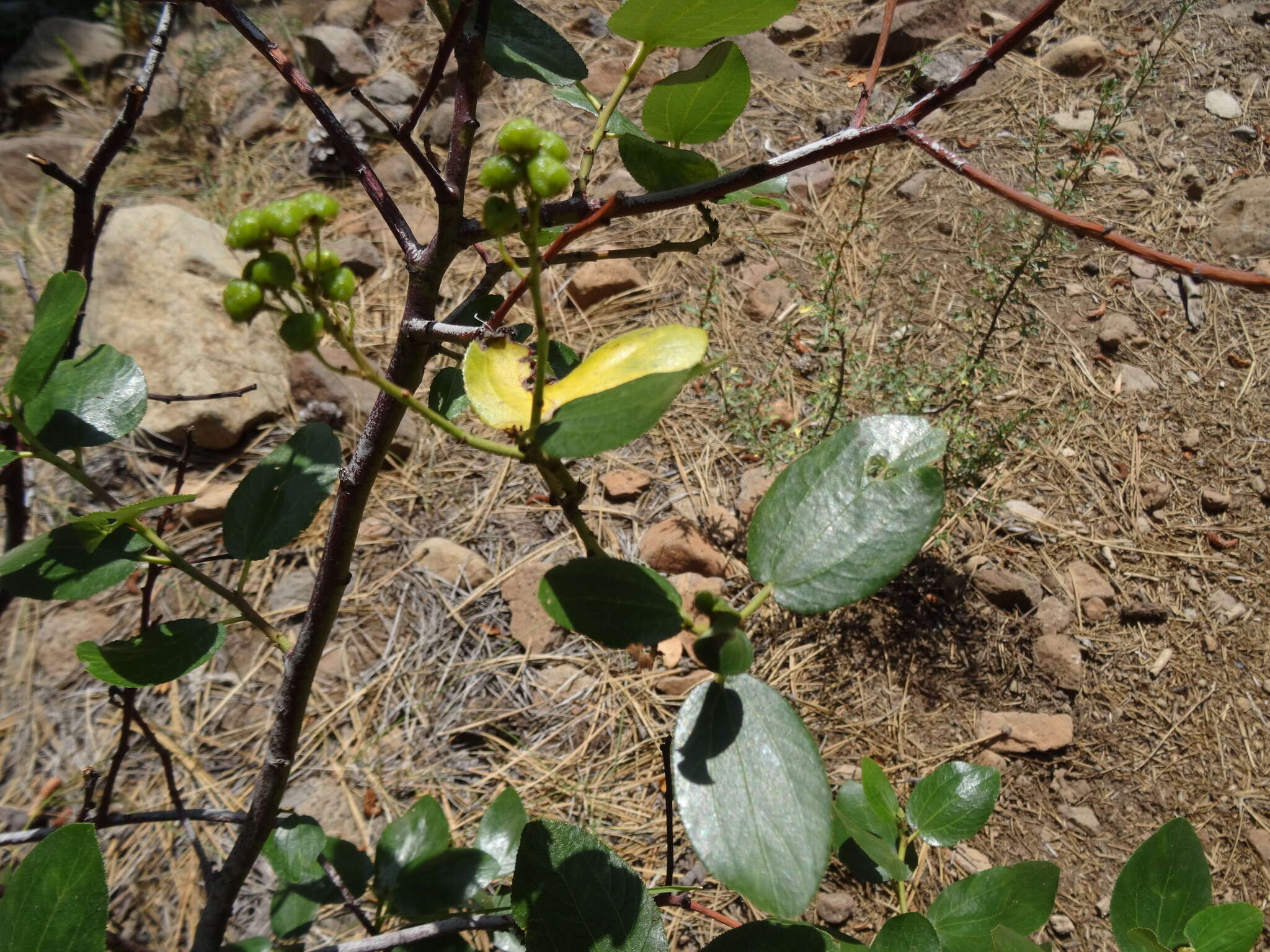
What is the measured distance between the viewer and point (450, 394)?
673 mm

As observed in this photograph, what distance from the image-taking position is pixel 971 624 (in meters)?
1.75

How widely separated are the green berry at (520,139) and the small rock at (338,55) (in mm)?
3213

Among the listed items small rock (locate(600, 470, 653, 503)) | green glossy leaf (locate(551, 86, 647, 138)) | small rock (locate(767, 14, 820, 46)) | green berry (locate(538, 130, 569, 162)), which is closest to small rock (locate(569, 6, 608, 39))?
small rock (locate(767, 14, 820, 46))

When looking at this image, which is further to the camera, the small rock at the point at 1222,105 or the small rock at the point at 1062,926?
the small rock at the point at 1222,105

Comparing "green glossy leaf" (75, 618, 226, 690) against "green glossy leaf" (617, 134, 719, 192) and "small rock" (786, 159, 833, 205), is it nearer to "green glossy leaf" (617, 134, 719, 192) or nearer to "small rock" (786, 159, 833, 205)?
"green glossy leaf" (617, 134, 719, 192)

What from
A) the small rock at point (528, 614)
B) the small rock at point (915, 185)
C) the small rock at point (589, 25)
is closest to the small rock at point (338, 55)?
the small rock at point (589, 25)

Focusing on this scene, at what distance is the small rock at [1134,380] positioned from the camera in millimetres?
2105

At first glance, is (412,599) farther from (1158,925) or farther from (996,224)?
(996,224)

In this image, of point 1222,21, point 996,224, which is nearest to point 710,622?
point 996,224

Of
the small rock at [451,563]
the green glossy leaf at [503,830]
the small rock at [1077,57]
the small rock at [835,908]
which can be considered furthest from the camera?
the small rock at [1077,57]

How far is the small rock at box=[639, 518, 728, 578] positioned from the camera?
1816 millimetres

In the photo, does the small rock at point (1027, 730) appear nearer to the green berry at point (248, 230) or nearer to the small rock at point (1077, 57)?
the green berry at point (248, 230)

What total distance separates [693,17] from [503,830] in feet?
3.05

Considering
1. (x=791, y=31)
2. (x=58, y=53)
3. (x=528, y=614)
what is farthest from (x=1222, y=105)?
(x=58, y=53)
